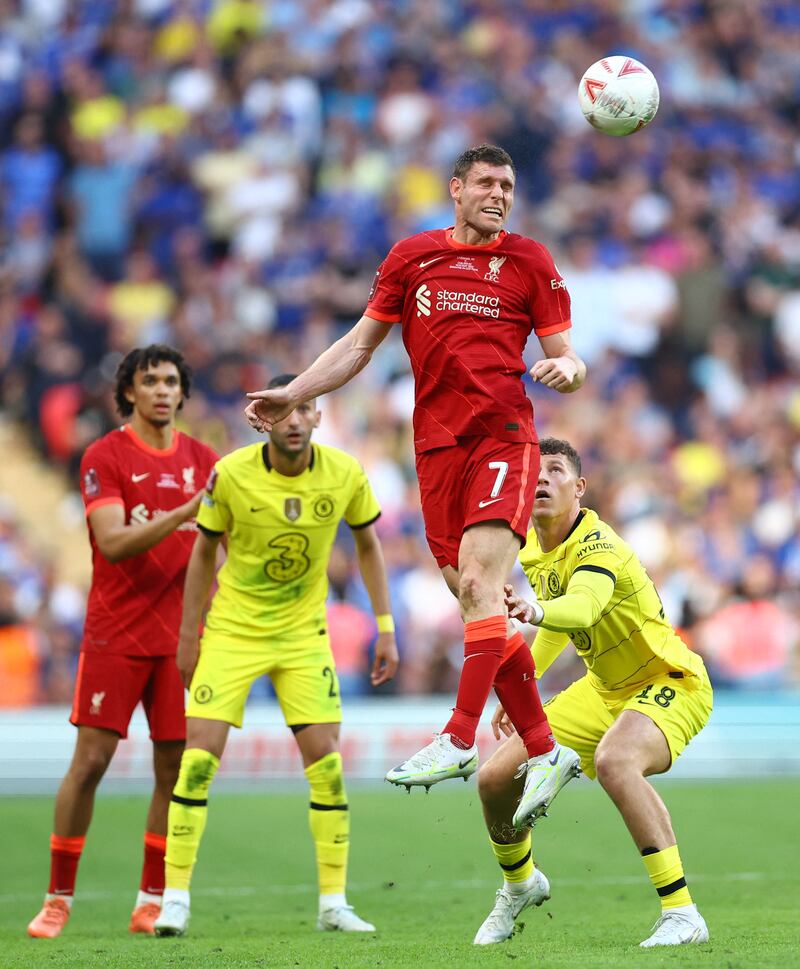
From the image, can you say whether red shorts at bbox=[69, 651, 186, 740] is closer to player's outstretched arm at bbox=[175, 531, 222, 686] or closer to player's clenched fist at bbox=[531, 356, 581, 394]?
player's outstretched arm at bbox=[175, 531, 222, 686]

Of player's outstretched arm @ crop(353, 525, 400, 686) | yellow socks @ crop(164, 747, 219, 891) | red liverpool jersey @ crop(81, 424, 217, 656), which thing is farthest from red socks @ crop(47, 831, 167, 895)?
player's outstretched arm @ crop(353, 525, 400, 686)

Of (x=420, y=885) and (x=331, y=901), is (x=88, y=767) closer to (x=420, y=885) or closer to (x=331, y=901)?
(x=331, y=901)

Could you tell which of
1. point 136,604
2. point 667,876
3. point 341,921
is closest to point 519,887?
point 667,876

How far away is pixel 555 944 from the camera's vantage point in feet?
Result: 22.2

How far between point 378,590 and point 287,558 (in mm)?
589

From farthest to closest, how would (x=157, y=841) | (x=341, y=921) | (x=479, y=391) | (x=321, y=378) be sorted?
(x=157, y=841)
(x=341, y=921)
(x=321, y=378)
(x=479, y=391)

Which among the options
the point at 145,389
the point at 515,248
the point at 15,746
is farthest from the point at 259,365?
the point at 515,248

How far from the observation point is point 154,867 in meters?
8.28

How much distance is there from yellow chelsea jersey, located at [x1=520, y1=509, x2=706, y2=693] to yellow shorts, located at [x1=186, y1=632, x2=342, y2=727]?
1.40 m

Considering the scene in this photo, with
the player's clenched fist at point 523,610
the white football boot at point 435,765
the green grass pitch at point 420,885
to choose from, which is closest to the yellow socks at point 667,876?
the green grass pitch at point 420,885

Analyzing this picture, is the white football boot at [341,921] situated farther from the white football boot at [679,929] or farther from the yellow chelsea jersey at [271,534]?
the white football boot at [679,929]

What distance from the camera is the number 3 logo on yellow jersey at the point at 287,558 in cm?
823

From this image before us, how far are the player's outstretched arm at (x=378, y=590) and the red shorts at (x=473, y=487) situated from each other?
1717 millimetres

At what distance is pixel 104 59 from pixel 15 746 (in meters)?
9.38
